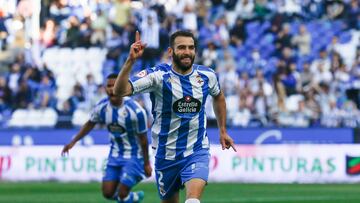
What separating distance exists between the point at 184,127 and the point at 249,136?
13620 millimetres

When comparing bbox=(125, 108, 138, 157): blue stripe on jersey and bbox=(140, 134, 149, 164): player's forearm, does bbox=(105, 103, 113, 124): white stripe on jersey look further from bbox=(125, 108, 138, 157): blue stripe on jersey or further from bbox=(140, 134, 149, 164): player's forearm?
bbox=(140, 134, 149, 164): player's forearm

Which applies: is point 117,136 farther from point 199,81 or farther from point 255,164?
point 255,164

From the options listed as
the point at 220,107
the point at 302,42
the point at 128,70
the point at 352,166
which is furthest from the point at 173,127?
the point at 302,42

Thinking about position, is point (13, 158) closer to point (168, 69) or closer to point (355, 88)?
point (355, 88)

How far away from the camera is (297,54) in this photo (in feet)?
86.3

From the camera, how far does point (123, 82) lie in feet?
30.2

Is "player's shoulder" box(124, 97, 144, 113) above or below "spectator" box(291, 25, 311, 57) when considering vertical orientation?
below

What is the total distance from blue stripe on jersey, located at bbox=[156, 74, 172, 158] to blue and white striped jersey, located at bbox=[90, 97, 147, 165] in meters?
4.19

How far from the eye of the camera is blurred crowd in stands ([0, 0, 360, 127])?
24.5m

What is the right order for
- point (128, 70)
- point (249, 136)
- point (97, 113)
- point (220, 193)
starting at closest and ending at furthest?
point (128, 70) < point (97, 113) < point (220, 193) < point (249, 136)

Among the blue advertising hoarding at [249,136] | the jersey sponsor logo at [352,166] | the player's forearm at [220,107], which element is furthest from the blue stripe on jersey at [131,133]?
the jersey sponsor logo at [352,166]

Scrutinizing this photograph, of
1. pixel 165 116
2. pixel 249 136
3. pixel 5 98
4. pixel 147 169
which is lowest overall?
pixel 249 136

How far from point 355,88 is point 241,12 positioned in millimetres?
4737

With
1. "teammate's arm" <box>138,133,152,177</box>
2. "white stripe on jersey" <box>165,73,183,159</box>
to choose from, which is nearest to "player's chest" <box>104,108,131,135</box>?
Result: "teammate's arm" <box>138,133,152,177</box>
